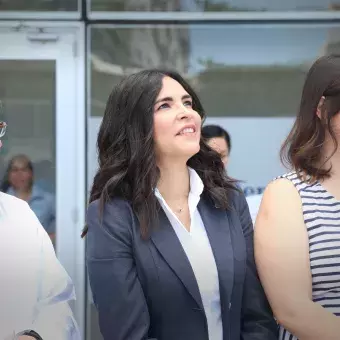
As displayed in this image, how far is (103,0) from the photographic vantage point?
10.4 ft

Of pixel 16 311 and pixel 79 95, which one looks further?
pixel 79 95

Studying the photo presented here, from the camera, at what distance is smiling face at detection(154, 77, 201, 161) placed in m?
1.71

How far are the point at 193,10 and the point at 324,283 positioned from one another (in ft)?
6.64

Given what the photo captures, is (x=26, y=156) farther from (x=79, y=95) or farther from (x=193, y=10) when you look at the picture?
(x=193, y=10)

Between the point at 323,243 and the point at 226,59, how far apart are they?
1967 mm

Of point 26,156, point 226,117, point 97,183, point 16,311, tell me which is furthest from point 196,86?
point 16,311

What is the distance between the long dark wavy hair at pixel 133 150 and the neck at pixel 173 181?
0.12ft

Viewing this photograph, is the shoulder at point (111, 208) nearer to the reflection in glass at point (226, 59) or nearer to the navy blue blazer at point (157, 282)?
the navy blue blazer at point (157, 282)

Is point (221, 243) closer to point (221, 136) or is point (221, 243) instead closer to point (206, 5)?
point (221, 136)

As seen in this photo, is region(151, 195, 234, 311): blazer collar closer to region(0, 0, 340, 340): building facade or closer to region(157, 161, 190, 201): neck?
region(157, 161, 190, 201): neck

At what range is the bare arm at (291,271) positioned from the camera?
1.58 m

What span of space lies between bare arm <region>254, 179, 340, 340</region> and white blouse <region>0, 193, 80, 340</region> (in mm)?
644

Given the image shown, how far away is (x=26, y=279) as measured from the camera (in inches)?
70.3

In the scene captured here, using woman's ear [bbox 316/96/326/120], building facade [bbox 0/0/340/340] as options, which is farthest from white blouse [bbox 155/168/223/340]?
building facade [bbox 0/0/340/340]
